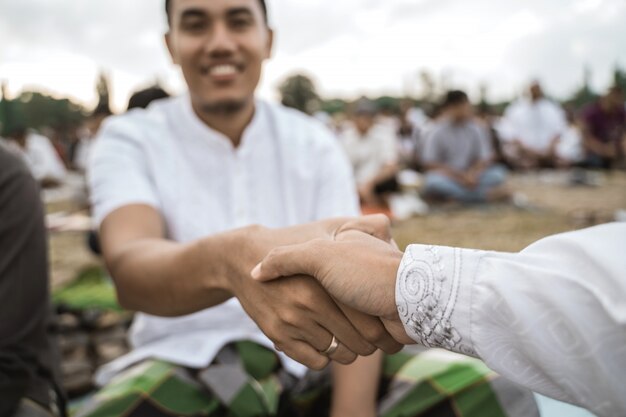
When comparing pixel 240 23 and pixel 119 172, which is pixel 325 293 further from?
pixel 240 23

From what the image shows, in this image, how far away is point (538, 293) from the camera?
90cm

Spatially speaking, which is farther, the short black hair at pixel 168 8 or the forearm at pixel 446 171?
the forearm at pixel 446 171

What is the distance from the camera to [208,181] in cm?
186

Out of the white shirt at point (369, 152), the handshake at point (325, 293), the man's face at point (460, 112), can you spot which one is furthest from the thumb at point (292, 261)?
the man's face at point (460, 112)

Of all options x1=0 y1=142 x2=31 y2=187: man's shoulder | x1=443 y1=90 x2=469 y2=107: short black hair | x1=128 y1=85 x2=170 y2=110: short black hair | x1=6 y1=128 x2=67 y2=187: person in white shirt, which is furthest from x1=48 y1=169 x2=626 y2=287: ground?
x1=6 y1=128 x2=67 y2=187: person in white shirt

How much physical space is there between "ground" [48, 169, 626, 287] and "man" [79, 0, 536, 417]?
256 cm

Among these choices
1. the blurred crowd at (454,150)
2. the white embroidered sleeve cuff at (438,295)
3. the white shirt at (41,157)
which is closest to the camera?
the white embroidered sleeve cuff at (438,295)

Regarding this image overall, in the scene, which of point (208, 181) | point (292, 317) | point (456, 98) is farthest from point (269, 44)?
point (456, 98)

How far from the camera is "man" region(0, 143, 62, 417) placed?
1.46 m

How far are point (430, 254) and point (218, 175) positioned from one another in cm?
102

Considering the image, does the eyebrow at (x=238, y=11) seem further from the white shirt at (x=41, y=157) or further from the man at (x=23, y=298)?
the white shirt at (x=41, y=157)

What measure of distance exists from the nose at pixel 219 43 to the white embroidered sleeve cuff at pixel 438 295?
110 cm

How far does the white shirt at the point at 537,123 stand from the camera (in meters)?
10.3

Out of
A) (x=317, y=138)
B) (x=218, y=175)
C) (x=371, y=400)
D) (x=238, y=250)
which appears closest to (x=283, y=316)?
(x=238, y=250)
